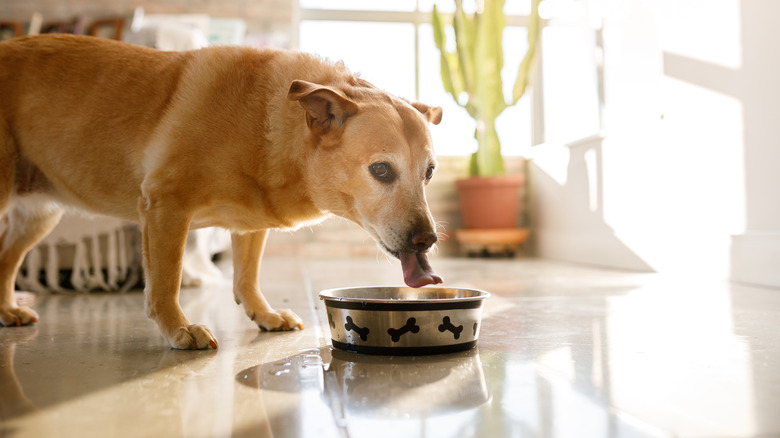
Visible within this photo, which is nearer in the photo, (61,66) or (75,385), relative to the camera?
(75,385)

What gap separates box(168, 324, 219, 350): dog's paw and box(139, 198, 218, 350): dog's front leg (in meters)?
0.03

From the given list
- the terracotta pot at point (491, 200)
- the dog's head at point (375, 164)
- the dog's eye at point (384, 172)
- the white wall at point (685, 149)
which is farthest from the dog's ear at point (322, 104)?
the terracotta pot at point (491, 200)

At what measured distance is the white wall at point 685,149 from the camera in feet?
8.68

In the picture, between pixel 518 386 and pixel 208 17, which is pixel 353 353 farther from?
pixel 208 17

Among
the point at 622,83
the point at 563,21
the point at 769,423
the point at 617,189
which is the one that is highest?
the point at 563,21

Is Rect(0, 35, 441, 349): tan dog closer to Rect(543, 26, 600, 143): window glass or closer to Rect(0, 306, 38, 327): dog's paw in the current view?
Rect(0, 306, 38, 327): dog's paw

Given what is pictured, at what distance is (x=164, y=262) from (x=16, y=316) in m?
0.62

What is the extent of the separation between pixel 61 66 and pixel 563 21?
4179 millimetres

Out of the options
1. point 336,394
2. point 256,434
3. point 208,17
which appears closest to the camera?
point 256,434

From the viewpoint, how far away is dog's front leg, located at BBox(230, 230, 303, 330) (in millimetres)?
1704

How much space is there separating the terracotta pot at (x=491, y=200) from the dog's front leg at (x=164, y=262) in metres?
3.74

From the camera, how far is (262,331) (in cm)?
169

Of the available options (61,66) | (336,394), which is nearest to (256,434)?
(336,394)

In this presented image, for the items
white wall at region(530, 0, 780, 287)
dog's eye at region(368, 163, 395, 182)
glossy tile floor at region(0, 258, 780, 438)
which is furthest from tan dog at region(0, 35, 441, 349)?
white wall at region(530, 0, 780, 287)
